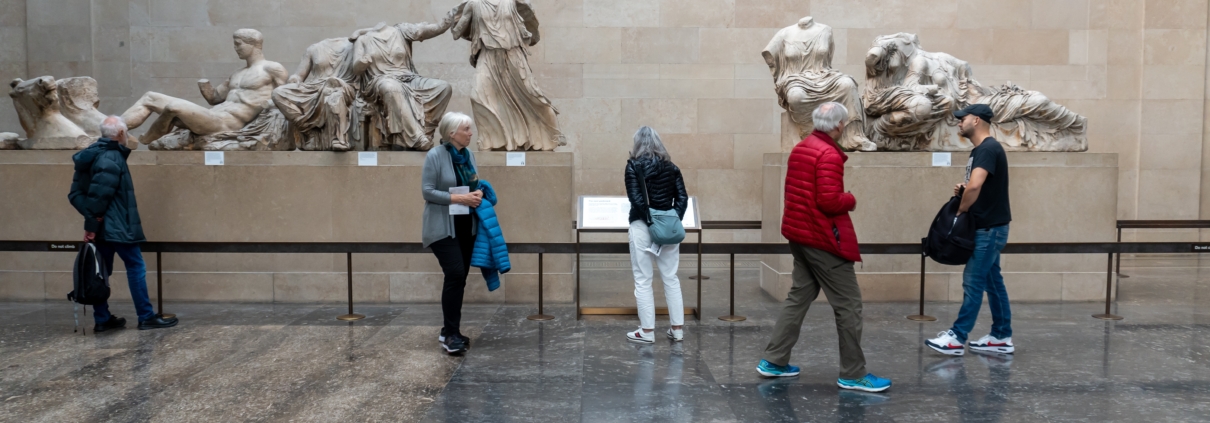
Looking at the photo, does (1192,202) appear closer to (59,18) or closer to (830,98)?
(830,98)

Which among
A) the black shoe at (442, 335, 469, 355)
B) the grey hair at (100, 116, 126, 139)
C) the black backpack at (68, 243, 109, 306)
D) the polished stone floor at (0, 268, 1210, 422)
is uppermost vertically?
the grey hair at (100, 116, 126, 139)

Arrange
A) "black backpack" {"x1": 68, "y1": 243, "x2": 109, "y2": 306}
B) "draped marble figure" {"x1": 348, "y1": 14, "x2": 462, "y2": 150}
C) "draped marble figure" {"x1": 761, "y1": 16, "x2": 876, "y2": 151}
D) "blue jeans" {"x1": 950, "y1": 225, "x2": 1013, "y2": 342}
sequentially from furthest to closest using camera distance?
"draped marble figure" {"x1": 761, "y1": 16, "x2": 876, "y2": 151}
"draped marble figure" {"x1": 348, "y1": 14, "x2": 462, "y2": 150}
"black backpack" {"x1": 68, "y1": 243, "x2": 109, "y2": 306}
"blue jeans" {"x1": 950, "y1": 225, "x2": 1013, "y2": 342}

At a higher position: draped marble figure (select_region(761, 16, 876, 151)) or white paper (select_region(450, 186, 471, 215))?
draped marble figure (select_region(761, 16, 876, 151))

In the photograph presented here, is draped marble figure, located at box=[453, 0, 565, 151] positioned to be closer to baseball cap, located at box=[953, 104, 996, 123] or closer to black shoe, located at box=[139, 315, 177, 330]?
black shoe, located at box=[139, 315, 177, 330]

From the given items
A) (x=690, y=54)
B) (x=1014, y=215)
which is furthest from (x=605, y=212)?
(x=690, y=54)

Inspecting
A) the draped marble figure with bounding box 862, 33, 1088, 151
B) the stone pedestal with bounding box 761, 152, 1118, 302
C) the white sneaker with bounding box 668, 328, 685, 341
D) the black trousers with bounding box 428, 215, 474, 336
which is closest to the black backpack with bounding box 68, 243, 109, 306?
the black trousers with bounding box 428, 215, 474, 336

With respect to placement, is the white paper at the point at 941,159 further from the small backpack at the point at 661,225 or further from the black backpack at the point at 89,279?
the black backpack at the point at 89,279

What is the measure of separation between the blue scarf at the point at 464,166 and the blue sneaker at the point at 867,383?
270 cm

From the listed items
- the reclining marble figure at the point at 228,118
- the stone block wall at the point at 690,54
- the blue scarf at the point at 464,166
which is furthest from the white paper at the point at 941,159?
the reclining marble figure at the point at 228,118

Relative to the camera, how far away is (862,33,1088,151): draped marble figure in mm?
7910

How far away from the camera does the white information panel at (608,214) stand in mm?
6762

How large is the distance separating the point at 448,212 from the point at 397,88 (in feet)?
8.87

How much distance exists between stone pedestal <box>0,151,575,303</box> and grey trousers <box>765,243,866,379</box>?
3.23 meters

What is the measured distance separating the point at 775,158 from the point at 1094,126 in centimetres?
616
